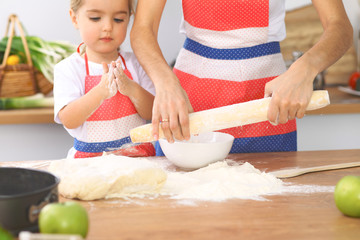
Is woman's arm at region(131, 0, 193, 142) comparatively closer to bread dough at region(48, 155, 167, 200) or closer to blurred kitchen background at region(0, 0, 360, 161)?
bread dough at region(48, 155, 167, 200)

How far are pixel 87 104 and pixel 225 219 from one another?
0.80 m

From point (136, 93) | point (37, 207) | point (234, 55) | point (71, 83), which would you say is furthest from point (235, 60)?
point (37, 207)

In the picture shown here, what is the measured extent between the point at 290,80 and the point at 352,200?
43cm

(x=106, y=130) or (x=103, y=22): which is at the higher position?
(x=103, y=22)

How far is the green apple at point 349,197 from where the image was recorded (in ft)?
3.12

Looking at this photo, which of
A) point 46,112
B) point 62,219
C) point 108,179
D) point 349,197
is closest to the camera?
point 62,219

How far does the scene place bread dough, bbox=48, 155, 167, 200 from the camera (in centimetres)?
108

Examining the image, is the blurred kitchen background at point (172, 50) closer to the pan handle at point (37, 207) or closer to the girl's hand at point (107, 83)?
the girl's hand at point (107, 83)

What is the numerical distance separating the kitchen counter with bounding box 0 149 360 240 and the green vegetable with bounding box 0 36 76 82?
157 cm

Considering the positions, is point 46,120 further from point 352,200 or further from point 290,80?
point 352,200

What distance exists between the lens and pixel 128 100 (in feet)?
5.80

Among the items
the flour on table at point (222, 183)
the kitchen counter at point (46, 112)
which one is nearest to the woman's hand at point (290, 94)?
the flour on table at point (222, 183)

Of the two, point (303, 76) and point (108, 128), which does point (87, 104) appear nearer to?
point (108, 128)

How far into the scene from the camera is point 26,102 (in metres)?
2.44
